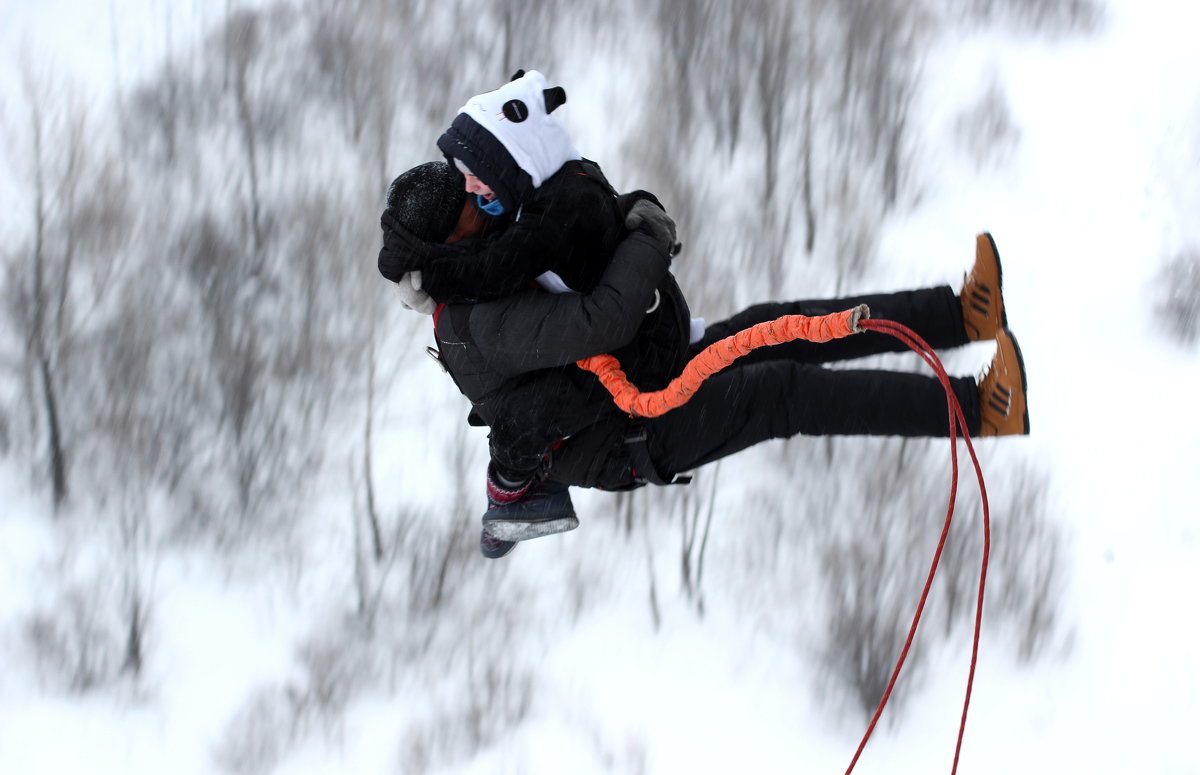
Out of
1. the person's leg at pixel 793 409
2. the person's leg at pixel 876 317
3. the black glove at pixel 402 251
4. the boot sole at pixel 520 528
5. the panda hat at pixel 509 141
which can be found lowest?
the boot sole at pixel 520 528

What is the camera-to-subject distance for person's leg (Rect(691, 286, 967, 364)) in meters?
2.38

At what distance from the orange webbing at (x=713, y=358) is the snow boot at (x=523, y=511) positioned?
20.5 inches

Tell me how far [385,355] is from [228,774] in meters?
2.66

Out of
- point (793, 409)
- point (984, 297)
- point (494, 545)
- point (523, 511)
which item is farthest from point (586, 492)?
point (984, 297)

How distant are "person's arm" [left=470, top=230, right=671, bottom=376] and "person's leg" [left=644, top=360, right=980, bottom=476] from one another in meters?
0.42

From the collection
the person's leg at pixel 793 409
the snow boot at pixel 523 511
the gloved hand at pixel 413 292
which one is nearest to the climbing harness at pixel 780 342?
the person's leg at pixel 793 409

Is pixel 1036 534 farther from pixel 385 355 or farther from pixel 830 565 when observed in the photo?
pixel 385 355

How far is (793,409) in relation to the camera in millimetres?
2309

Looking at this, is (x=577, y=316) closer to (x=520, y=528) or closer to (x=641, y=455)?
(x=641, y=455)

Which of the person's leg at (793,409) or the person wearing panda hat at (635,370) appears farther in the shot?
the person's leg at (793,409)

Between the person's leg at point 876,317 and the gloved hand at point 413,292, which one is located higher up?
the person's leg at point 876,317

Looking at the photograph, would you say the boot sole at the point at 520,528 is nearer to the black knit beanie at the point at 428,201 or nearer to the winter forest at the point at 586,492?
the black knit beanie at the point at 428,201

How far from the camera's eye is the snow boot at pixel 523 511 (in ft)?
8.31

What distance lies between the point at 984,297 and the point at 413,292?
1540mm
